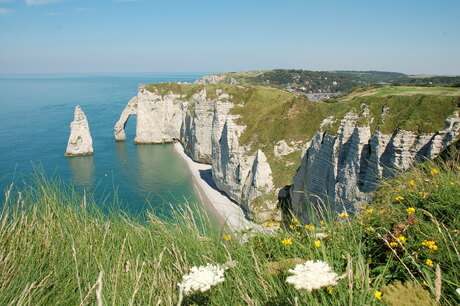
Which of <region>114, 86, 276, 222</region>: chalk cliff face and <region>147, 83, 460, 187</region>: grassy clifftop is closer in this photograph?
<region>147, 83, 460, 187</region>: grassy clifftop

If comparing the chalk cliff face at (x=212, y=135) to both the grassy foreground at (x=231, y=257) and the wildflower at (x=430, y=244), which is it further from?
the wildflower at (x=430, y=244)

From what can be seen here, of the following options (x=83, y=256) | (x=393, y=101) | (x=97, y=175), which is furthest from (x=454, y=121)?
(x=97, y=175)

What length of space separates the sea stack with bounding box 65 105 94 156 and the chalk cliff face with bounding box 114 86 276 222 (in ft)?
38.0

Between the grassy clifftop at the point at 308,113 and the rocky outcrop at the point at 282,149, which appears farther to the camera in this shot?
the rocky outcrop at the point at 282,149

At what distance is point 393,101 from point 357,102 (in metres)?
2.32

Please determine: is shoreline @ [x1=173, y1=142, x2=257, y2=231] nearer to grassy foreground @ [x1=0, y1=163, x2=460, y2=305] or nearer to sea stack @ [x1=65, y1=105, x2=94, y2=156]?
sea stack @ [x1=65, y1=105, x2=94, y2=156]

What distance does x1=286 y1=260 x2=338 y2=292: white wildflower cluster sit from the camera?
1.98m

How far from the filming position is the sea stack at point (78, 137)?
186ft

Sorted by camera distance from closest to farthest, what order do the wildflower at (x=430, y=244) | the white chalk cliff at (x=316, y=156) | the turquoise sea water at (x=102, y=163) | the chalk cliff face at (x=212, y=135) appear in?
the wildflower at (x=430, y=244), the white chalk cliff at (x=316, y=156), the chalk cliff face at (x=212, y=135), the turquoise sea water at (x=102, y=163)

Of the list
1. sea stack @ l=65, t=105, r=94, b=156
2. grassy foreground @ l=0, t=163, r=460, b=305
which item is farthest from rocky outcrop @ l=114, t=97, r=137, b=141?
grassy foreground @ l=0, t=163, r=460, b=305

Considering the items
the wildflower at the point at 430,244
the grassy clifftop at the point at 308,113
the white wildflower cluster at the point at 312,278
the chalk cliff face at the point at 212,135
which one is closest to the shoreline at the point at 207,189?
the chalk cliff face at the point at 212,135

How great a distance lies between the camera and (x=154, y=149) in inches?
2530

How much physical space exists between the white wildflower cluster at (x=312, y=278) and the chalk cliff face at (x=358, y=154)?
13.9m

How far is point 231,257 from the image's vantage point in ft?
11.4
